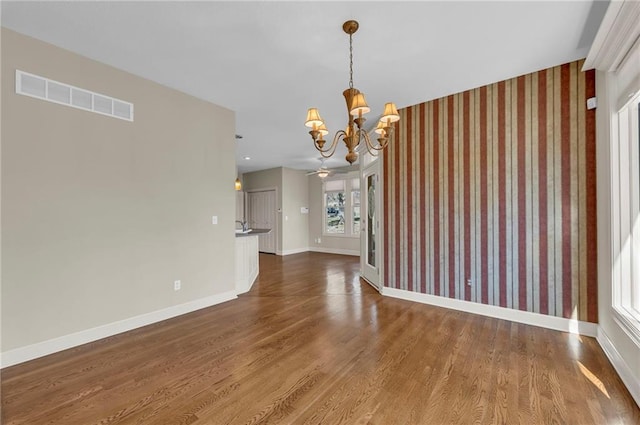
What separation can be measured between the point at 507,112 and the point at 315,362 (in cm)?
336

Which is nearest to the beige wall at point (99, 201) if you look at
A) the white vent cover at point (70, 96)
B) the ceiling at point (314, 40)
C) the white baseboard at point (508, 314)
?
the white vent cover at point (70, 96)

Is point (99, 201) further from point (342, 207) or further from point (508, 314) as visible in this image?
point (342, 207)

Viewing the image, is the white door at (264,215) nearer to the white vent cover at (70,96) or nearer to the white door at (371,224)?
the white door at (371,224)

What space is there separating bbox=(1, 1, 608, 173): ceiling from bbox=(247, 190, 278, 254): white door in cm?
510

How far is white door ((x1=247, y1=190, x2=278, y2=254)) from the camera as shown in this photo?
8.40 m

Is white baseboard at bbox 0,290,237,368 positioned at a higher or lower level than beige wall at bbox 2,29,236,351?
lower

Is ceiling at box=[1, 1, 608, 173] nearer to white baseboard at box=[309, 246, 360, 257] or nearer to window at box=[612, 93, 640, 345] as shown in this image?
window at box=[612, 93, 640, 345]

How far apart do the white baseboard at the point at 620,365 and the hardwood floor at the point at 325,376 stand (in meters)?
0.04

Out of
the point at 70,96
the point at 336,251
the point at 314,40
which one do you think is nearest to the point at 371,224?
the point at 314,40

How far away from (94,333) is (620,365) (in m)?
4.50

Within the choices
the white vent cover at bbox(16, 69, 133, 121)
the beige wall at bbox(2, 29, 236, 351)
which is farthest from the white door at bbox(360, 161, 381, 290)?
the white vent cover at bbox(16, 69, 133, 121)

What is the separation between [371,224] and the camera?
16.0 ft

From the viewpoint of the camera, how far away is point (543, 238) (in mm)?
2945

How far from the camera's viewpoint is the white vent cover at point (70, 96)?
2340mm
